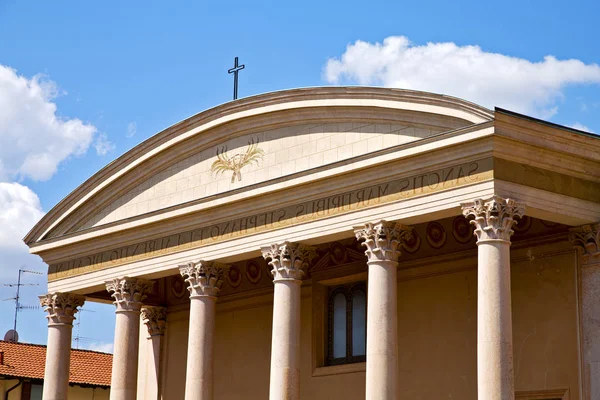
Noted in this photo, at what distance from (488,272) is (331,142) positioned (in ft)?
20.5

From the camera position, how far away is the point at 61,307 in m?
35.2

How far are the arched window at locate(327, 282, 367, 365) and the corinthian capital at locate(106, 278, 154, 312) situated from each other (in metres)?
5.28

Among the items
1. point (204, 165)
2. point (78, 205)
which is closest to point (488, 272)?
point (204, 165)

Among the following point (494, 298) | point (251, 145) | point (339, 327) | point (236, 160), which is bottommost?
point (494, 298)

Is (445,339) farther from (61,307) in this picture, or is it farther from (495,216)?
(61,307)

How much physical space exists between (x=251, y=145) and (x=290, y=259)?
12.1 feet

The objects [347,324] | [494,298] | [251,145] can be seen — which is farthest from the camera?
[347,324]

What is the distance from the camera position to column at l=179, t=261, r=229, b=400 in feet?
98.0

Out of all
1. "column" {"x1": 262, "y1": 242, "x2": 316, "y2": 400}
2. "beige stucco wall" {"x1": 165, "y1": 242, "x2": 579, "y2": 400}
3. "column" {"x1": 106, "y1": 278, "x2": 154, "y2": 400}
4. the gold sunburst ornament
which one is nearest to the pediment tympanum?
the gold sunburst ornament

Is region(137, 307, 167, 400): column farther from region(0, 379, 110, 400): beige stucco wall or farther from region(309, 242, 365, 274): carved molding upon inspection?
region(0, 379, 110, 400): beige stucco wall

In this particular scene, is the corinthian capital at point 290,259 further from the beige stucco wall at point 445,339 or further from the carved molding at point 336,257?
the beige stucco wall at point 445,339

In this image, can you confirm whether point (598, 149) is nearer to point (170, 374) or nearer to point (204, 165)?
point (204, 165)

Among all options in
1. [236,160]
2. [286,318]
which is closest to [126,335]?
[236,160]

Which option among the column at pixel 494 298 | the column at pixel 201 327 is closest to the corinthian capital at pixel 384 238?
the column at pixel 494 298
